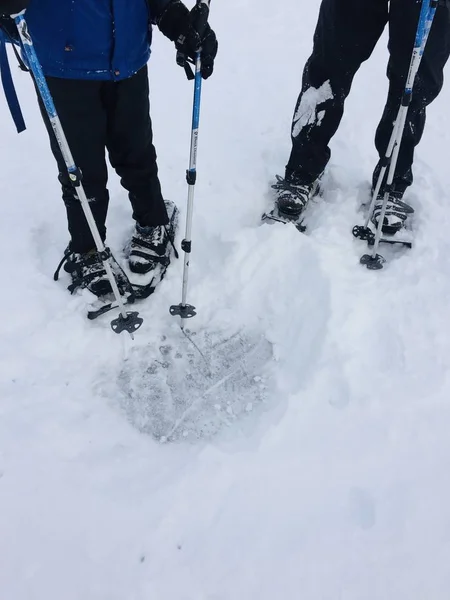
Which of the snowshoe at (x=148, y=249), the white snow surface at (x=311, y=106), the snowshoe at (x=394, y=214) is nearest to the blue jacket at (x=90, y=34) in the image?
the snowshoe at (x=148, y=249)

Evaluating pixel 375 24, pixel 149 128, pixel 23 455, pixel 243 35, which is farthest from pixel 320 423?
pixel 243 35

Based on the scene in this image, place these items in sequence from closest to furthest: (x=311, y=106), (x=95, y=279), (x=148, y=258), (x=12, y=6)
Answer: (x=12, y=6), (x=95, y=279), (x=148, y=258), (x=311, y=106)

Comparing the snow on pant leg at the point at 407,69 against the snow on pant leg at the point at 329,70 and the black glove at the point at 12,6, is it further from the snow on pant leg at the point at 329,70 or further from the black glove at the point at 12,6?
the black glove at the point at 12,6

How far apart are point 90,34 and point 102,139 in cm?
50

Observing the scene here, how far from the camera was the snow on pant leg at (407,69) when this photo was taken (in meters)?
2.56

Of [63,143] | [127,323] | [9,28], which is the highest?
[9,28]

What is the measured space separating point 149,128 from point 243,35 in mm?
3699

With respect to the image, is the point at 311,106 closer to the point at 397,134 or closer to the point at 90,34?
the point at 397,134

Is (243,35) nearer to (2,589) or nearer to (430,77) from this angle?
(430,77)

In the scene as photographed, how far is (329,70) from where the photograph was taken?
9.82 ft

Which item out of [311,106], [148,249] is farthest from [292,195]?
[148,249]

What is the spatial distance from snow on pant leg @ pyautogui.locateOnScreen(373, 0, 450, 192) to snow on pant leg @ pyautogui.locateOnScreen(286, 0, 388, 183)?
0.54 feet

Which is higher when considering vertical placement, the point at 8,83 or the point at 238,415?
the point at 8,83

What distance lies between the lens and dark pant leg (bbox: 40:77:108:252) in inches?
82.0
